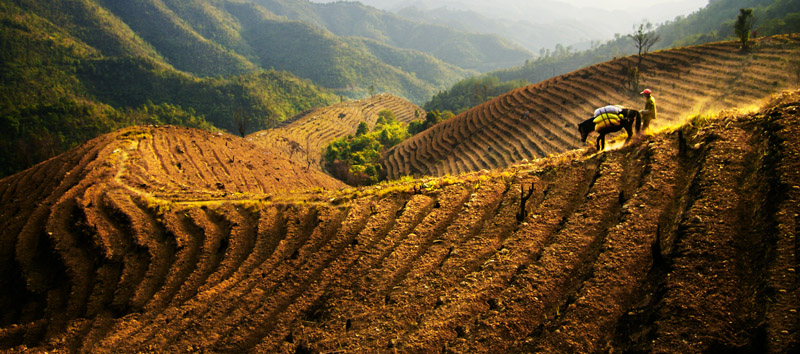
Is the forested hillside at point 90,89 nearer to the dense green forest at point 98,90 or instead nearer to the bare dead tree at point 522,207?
the dense green forest at point 98,90

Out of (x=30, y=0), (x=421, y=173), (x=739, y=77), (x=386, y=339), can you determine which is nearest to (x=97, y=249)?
(x=386, y=339)

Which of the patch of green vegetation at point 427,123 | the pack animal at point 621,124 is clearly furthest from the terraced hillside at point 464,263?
the patch of green vegetation at point 427,123

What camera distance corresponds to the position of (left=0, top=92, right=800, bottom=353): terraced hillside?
165 inches

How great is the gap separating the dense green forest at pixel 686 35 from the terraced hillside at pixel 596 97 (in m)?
14.9

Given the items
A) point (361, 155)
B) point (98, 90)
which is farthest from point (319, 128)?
point (98, 90)

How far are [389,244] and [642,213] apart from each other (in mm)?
4747

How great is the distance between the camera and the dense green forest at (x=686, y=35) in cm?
7608

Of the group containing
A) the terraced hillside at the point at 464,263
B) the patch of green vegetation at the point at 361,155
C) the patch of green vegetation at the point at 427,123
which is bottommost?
the patch of green vegetation at the point at 361,155

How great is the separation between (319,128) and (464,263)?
281 feet

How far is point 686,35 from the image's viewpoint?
145750 mm

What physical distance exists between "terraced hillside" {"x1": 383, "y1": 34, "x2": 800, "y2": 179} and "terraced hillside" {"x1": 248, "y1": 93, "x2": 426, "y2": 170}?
26023 mm

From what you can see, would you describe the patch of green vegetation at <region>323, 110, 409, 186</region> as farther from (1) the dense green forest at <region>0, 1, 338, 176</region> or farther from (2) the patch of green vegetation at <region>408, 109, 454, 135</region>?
(1) the dense green forest at <region>0, 1, 338, 176</region>

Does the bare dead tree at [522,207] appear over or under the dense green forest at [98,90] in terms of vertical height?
under

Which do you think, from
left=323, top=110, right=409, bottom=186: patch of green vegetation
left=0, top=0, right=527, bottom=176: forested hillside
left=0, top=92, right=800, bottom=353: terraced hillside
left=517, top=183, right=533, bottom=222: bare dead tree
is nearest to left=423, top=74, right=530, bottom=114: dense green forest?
left=323, top=110, right=409, bottom=186: patch of green vegetation
